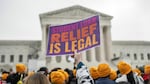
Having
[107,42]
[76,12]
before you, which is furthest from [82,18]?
[107,42]

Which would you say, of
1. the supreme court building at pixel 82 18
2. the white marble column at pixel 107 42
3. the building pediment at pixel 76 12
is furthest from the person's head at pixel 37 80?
the building pediment at pixel 76 12

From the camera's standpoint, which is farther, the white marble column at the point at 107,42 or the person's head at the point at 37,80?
the white marble column at the point at 107,42

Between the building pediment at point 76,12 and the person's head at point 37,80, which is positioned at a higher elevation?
the building pediment at point 76,12

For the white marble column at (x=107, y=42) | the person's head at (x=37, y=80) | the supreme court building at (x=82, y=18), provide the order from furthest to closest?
the white marble column at (x=107, y=42), the supreme court building at (x=82, y=18), the person's head at (x=37, y=80)

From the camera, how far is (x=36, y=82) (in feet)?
11.1

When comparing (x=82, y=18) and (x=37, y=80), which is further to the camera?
(x=82, y=18)

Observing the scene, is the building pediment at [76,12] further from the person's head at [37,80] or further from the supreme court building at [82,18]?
the person's head at [37,80]

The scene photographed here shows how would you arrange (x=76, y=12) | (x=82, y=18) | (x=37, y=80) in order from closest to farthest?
(x=37, y=80) → (x=82, y=18) → (x=76, y=12)

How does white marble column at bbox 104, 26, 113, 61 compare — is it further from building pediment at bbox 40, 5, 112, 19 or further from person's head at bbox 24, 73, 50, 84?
person's head at bbox 24, 73, 50, 84

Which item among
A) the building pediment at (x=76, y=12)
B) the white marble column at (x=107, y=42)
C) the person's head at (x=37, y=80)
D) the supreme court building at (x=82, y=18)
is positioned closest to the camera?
the person's head at (x=37, y=80)

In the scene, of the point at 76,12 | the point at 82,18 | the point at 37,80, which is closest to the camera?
the point at 37,80

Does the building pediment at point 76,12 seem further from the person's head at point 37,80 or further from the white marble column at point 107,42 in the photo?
the person's head at point 37,80

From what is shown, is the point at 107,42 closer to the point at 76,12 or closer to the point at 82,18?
the point at 82,18

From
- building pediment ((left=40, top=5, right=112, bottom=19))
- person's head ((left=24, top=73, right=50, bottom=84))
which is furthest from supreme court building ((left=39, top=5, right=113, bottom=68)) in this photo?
person's head ((left=24, top=73, right=50, bottom=84))
